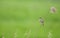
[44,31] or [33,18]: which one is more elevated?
[33,18]

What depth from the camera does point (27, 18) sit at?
4.87ft

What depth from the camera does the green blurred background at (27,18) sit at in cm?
146

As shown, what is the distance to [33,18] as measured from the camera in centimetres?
149

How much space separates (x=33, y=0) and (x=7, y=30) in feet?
1.49

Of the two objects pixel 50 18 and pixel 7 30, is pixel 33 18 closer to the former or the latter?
pixel 50 18

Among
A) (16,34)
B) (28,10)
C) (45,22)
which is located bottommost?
(16,34)

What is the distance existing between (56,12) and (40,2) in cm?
22

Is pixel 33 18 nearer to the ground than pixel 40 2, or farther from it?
nearer to the ground

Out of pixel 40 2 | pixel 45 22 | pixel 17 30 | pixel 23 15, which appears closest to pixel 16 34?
pixel 17 30

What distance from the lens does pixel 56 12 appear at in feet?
4.99

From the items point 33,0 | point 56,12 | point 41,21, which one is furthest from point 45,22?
point 33,0

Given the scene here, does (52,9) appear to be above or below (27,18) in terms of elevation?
Result: above

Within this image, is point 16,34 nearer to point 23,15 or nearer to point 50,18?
point 23,15

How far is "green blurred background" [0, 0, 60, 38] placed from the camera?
1456 millimetres
